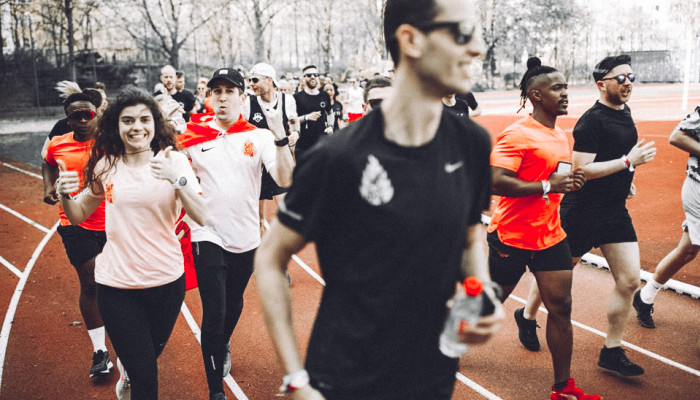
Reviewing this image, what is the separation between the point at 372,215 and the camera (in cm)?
157

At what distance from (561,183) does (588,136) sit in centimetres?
79

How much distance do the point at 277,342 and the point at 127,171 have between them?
2.30 meters

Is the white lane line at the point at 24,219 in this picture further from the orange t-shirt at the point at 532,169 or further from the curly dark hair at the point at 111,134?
the orange t-shirt at the point at 532,169

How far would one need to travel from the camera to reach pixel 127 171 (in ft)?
11.7

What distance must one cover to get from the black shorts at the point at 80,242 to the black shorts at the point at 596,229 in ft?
13.1

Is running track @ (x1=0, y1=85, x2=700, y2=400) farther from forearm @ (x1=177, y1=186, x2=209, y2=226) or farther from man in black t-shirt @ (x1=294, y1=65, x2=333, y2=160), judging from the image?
man in black t-shirt @ (x1=294, y1=65, x2=333, y2=160)

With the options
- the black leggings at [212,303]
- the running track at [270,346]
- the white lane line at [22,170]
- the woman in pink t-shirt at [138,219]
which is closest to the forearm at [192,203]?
the woman in pink t-shirt at [138,219]

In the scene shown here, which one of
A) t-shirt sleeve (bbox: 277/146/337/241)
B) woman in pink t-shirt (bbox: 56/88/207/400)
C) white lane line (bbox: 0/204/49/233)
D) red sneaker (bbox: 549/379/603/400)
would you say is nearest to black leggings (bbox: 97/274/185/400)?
woman in pink t-shirt (bbox: 56/88/207/400)

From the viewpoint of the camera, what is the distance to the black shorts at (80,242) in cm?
484

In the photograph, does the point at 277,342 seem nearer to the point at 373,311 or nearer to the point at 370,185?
the point at 373,311

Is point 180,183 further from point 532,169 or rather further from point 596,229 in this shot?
point 596,229

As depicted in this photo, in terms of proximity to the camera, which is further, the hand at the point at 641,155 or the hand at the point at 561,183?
the hand at the point at 641,155

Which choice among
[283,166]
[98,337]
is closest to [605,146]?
[283,166]

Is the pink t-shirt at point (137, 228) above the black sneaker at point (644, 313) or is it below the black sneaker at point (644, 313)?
above
